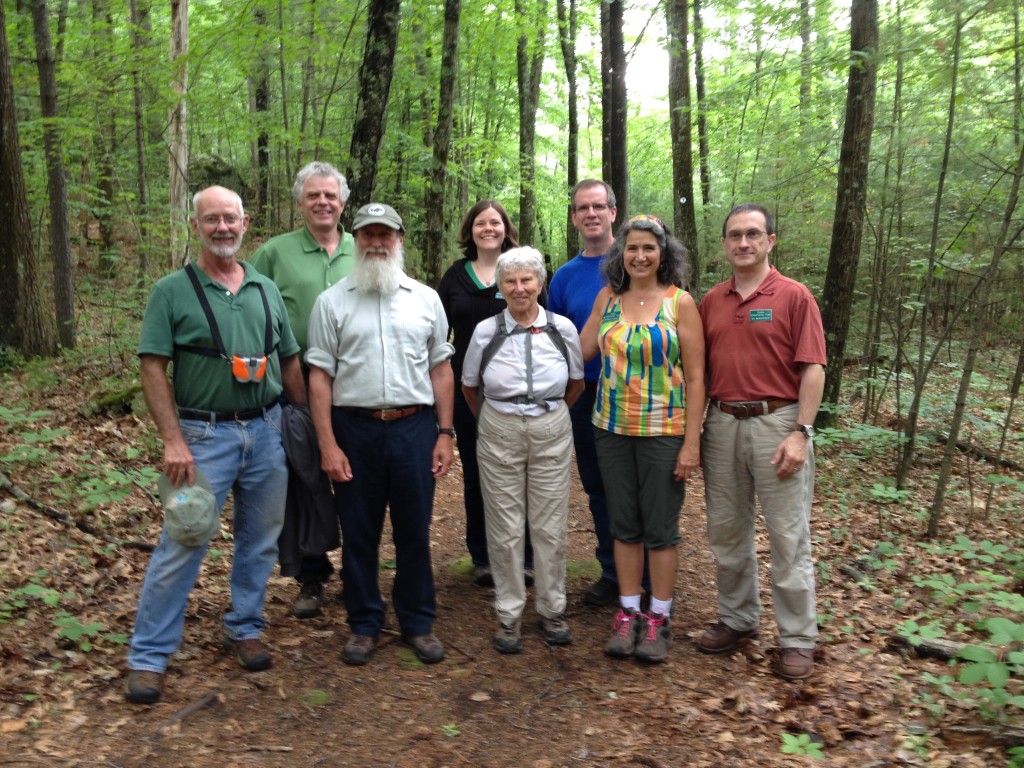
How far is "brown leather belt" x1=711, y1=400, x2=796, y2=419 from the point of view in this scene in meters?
3.62

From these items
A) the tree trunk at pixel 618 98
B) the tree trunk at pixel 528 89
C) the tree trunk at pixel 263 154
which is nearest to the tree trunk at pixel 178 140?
the tree trunk at pixel 263 154

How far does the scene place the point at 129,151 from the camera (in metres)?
16.4

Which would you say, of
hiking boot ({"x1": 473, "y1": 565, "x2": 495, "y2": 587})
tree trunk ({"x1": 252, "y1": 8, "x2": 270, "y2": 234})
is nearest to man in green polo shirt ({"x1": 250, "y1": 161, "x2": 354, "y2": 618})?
hiking boot ({"x1": 473, "y1": 565, "x2": 495, "y2": 587})

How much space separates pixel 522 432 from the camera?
382 cm

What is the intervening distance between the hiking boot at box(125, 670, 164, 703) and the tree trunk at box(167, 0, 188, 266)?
6869mm

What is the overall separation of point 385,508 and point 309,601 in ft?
3.35

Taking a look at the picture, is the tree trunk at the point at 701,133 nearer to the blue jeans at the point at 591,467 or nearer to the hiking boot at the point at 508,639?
Result: the blue jeans at the point at 591,467

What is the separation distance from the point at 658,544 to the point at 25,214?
950 cm

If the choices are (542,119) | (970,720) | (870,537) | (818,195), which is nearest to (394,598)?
(970,720)

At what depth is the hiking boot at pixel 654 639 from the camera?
3.81m

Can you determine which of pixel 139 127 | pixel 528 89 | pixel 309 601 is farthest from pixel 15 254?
pixel 528 89

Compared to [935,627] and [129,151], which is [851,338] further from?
[129,151]

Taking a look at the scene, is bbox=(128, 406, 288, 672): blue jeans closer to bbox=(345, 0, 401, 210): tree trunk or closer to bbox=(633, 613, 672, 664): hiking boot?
bbox=(633, 613, 672, 664): hiking boot

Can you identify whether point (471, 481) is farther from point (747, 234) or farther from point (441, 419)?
point (747, 234)
